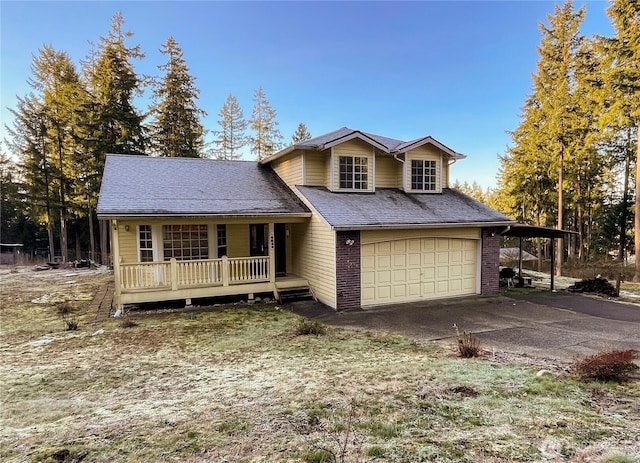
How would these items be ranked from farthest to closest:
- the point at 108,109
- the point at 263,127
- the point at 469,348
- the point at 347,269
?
the point at 263,127 < the point at 108,109 < the point at 347,269 < the point at 469,348

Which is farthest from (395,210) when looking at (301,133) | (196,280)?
(301,133)

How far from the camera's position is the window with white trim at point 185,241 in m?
12.0

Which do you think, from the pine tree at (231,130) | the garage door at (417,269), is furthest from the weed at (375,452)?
the pine tree at (231,130)

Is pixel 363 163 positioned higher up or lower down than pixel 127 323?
higher up

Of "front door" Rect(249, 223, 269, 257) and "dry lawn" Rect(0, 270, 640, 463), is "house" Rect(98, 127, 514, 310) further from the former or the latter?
"dry lawn" Rect(0, 270, 640, 463)

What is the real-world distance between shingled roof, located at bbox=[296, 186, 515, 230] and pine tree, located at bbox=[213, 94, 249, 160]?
2197 cm

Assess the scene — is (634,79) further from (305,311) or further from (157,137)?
(157,137)

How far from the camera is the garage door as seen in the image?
1072 cm

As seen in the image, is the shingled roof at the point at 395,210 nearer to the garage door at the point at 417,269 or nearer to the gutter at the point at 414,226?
the gutter at the point at 414,226

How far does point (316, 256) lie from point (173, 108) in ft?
65.0

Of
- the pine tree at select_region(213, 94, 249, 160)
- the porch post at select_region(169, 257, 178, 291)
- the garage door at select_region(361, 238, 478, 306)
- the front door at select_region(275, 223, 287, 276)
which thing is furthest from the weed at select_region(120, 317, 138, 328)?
the pine tree at select_region(213, 94, 249, 160)

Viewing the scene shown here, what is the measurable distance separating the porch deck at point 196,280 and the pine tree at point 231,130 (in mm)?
22493

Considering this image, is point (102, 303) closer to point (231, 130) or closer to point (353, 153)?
point (353, 153)

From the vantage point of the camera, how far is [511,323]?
8.82 meters
